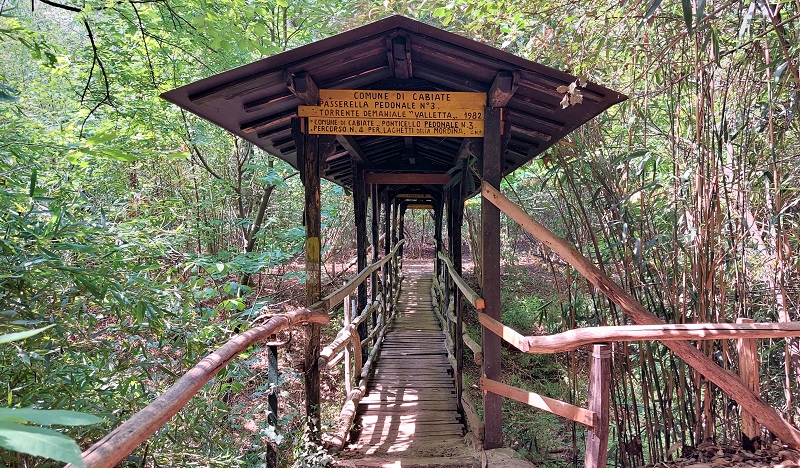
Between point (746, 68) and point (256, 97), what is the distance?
2.94 meters

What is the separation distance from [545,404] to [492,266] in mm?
1014

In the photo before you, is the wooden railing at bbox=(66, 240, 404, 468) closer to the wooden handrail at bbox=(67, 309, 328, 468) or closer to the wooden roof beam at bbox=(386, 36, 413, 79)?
the wooden handrail at bbox=(67, 309, 328, 468)

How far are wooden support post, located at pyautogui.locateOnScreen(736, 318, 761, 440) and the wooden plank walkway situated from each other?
1752 millimetres

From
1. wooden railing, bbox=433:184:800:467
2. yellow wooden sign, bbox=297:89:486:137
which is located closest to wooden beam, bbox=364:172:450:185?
yellow wooden sign, bbox=297:89:486:137

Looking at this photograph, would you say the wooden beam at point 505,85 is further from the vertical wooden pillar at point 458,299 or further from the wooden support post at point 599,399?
the vertical wooden pillar at point 458,299

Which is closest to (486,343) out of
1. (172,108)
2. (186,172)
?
(172,108)

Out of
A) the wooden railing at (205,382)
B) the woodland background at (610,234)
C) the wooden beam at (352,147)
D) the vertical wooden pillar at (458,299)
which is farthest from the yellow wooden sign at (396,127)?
the vertical wooden pillar at (458,299)

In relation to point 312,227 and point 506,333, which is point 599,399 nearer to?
point 506,333

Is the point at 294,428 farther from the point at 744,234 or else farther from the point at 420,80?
the point at 744,234

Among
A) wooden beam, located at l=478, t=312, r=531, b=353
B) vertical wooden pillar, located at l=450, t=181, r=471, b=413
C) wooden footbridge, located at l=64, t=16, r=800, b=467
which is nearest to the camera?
wooden footbridge, located at l=64, t=16, r=800, b=467

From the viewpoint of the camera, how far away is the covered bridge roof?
267cm

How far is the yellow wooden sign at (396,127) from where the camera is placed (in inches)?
124

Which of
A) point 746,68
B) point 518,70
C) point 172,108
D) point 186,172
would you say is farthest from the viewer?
point 186,172

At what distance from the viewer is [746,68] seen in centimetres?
262
